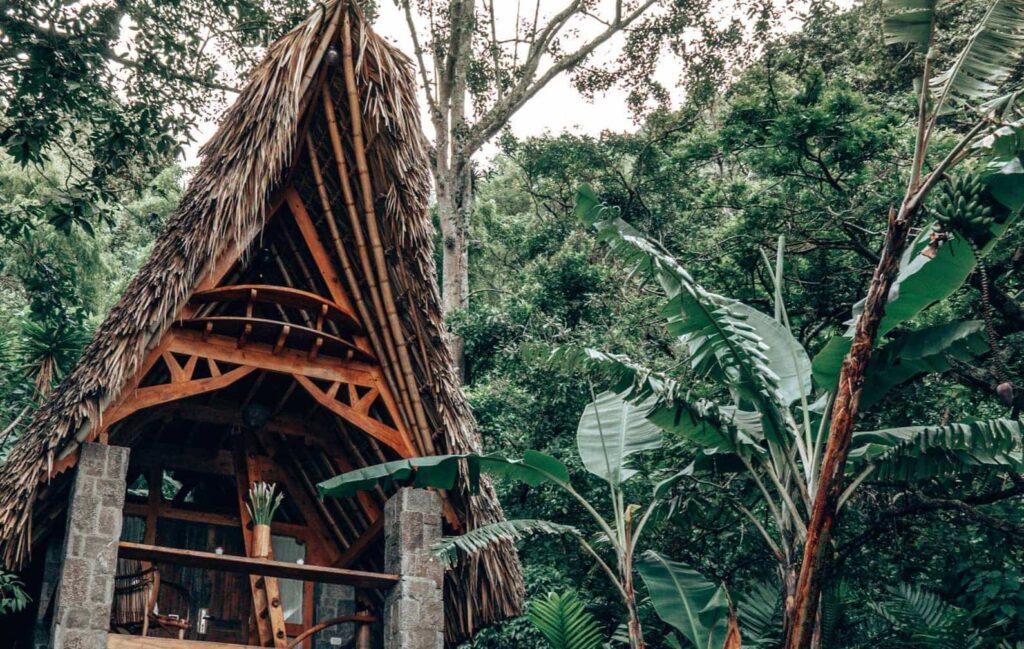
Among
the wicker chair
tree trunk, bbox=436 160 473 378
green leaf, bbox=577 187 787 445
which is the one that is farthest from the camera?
tree trunk, bbox=436 160 473 378

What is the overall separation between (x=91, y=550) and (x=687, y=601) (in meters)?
3.44

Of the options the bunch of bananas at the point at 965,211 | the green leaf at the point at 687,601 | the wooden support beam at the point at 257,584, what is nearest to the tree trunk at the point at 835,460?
the bunch of bananas at the point at 965,211

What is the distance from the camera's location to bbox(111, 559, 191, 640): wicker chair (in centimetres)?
686

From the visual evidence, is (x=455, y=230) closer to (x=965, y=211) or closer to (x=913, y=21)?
(x=913, y=21)

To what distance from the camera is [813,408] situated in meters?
6.13

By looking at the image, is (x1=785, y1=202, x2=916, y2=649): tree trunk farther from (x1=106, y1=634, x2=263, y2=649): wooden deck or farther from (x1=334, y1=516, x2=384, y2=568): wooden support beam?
(x1=334, y1=516, x2=384, y2=568): wooden support beam

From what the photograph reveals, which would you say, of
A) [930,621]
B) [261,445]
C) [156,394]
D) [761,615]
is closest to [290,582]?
[261,445]

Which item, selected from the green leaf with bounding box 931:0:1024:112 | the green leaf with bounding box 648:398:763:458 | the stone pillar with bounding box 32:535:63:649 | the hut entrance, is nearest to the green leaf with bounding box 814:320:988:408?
the green leaf with bounding box 648:398:763:458

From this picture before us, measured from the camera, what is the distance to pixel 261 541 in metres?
6.89

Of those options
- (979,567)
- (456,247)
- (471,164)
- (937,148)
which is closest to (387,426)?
(979,567)

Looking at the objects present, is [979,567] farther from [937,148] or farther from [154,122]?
[154,122]

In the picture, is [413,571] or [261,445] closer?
[413,571]

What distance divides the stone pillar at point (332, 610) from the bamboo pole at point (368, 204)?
1.99 metres

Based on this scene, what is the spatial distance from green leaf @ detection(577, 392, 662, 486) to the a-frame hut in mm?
852
